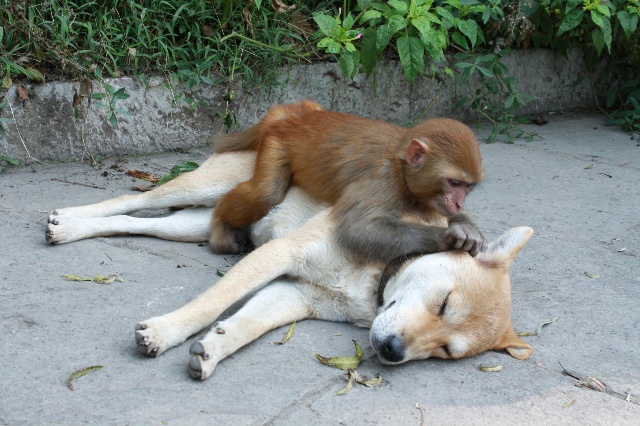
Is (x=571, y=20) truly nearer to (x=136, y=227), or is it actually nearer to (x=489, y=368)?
(x=136, y=227)

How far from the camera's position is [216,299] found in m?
3.97

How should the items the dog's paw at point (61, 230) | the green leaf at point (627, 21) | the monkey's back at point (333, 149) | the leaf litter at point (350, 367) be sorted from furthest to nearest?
the green leaf at point (627, 21)
the dog's paw at point (61, 230)
the monkey's back at point (333, 149)
the leaf litter at point (350, 367)

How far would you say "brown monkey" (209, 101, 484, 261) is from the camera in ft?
14.0

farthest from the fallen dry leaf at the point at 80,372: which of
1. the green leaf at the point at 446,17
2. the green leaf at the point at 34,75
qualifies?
the green leaf at the point at 446,17

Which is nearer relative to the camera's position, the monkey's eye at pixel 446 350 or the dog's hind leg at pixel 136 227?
the monkey's eye at pixel 446 350

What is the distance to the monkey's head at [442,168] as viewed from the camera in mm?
4406

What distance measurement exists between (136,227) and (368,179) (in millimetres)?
1574

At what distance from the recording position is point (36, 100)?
20.2ft

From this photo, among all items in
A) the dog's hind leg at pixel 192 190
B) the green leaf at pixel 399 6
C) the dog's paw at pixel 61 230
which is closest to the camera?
the dog's paw at pixel 61 230

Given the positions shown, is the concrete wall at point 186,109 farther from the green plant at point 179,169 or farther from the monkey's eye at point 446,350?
the monkey's eye at point 446,350

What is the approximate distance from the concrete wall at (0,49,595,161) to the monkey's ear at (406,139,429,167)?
2.89 m

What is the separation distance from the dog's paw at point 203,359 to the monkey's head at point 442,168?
153 centimetres

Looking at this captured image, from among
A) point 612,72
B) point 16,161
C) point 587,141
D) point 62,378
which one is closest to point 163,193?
point 16,161

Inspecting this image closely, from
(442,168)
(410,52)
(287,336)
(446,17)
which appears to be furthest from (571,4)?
(287,336)
